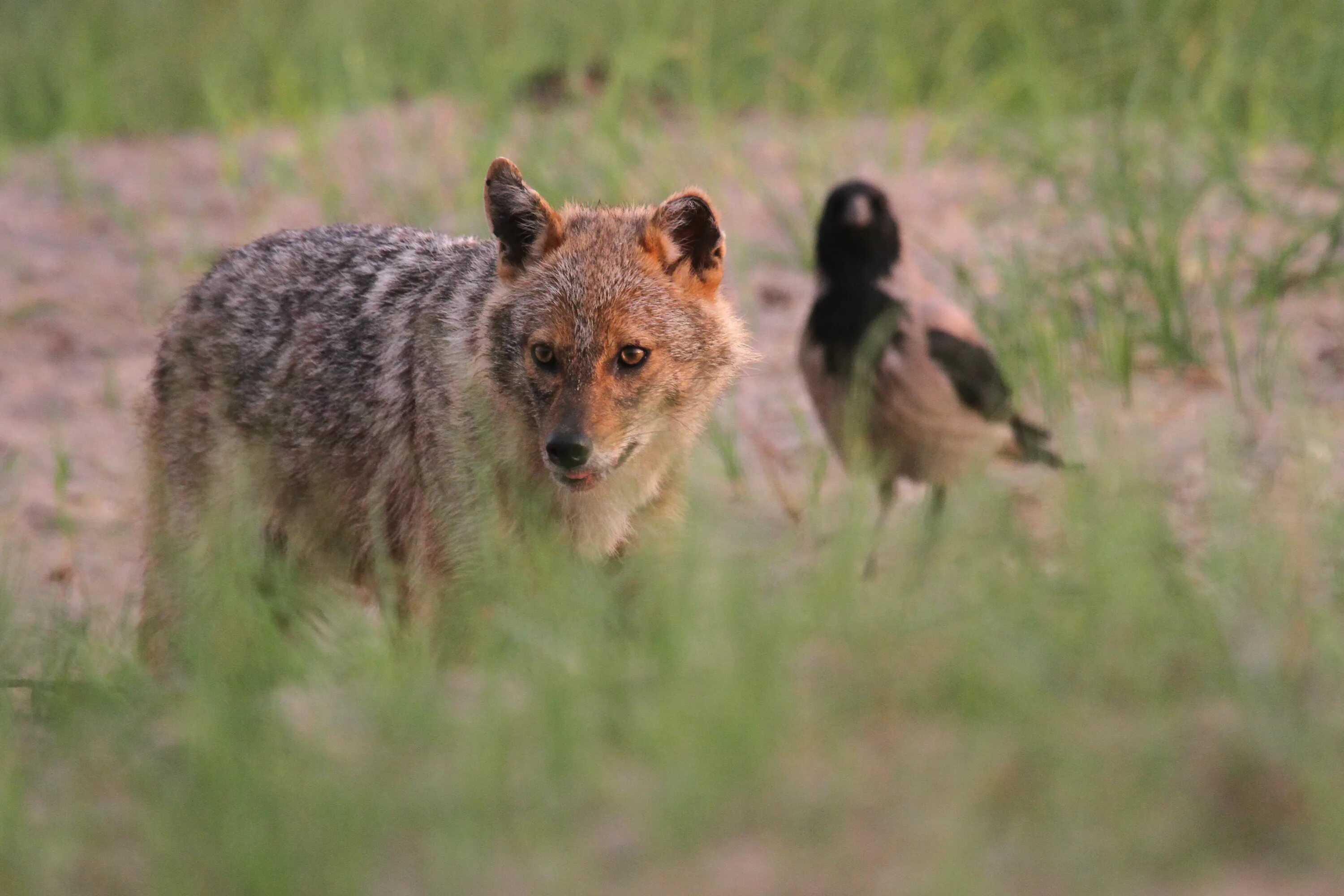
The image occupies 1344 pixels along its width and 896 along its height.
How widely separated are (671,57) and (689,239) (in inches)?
221

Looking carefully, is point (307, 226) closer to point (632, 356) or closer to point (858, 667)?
point (632, 356)

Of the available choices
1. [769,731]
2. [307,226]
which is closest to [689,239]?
[769,731]

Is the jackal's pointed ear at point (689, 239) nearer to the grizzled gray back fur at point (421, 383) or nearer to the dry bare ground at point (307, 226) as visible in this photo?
the grizzled gray back fur at point (421, 383)

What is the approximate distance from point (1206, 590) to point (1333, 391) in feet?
10.1

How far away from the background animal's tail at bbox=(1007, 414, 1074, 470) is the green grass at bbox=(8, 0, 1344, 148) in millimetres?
2699

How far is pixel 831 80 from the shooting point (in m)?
10.3

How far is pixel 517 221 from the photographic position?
4.48m

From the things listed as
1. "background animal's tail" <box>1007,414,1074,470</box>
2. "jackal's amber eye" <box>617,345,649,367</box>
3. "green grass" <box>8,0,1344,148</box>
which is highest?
"green grass" <box>8,0,1344,148</box>

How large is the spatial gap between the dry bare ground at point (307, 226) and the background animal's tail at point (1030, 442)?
0.22 metres

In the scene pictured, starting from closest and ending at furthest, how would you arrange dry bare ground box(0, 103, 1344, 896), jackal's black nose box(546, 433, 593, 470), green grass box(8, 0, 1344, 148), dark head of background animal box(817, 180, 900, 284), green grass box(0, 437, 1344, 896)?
green grass box(0, 437, 1344, 896)
jackal's black nose box(546, 433, 593, 470)
dry bare ground box(0, 103, 1344, 896)
dark head of background animal box(817, 180, 900, 284)
green grass box(8, 0, 1344, 148)

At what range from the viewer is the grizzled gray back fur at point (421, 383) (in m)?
4.20

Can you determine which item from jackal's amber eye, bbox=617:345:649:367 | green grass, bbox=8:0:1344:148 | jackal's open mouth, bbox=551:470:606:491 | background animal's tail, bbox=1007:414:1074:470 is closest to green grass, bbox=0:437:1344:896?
jackal's open mouth, bbox=551:470:606:491

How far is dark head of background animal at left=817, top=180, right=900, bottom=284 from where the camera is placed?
244 inches

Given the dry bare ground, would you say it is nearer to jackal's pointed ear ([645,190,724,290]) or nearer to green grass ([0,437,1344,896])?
jackal's pointed ear ([645,190,724,290])
